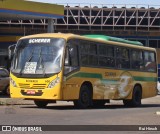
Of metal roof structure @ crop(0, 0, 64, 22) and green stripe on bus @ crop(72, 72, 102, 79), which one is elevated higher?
metal roof structure @ crop(0, 0, 64, 22)

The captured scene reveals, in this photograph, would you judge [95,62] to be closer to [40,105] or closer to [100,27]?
[40,105]

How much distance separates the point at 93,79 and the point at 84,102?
112 centimetres

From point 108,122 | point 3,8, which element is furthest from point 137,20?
point 108,122

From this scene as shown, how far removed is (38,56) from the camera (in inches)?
729

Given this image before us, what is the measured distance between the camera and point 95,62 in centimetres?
2034

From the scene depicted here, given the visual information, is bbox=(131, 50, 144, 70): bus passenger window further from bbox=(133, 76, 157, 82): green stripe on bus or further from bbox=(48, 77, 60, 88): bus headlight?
bbox=(48, 77, 60, 88): bus headlight

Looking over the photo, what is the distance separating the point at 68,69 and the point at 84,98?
1706mm

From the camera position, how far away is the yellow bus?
1823 cm

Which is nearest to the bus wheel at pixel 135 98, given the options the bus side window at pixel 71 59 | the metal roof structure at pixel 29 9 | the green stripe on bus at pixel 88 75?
the green stripe on bus at pixel 88 75

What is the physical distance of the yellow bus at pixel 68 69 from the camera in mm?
18234

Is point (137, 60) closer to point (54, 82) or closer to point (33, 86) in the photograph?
point (54, 82)

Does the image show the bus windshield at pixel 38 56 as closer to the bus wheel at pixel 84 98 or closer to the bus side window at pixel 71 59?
the bus side window at pixel 71 59

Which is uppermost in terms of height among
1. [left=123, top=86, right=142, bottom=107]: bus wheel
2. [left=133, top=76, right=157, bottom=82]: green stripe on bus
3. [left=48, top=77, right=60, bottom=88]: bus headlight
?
[left=48, top=77, right=60, bottom=88]: bus headlight

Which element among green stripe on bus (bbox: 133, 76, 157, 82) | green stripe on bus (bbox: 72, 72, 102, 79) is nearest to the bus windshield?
green stripe on bus (bbox: 72, 72, 102, 79)
